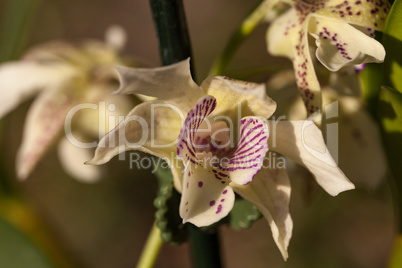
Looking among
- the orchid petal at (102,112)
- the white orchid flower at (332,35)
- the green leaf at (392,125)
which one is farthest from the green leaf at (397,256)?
the orchid petal at (102,112)

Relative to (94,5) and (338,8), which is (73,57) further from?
(94,5)

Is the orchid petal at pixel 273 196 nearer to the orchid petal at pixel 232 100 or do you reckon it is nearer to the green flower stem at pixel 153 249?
the orchid petal at pixel 232 100

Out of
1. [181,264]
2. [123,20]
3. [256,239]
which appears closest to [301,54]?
[256,239]

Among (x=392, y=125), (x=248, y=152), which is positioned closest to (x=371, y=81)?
(x=392, y=125)

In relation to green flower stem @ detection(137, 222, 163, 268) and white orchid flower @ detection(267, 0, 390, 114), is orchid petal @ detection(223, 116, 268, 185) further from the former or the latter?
green flower stem @ detection(137, 222, 163, 268)

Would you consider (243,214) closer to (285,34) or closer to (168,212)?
(168,212)

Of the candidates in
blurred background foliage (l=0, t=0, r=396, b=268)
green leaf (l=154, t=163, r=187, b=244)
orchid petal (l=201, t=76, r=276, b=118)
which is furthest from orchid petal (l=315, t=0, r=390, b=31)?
blurred background foliage (l=0, t=0, r=396, b=268)
